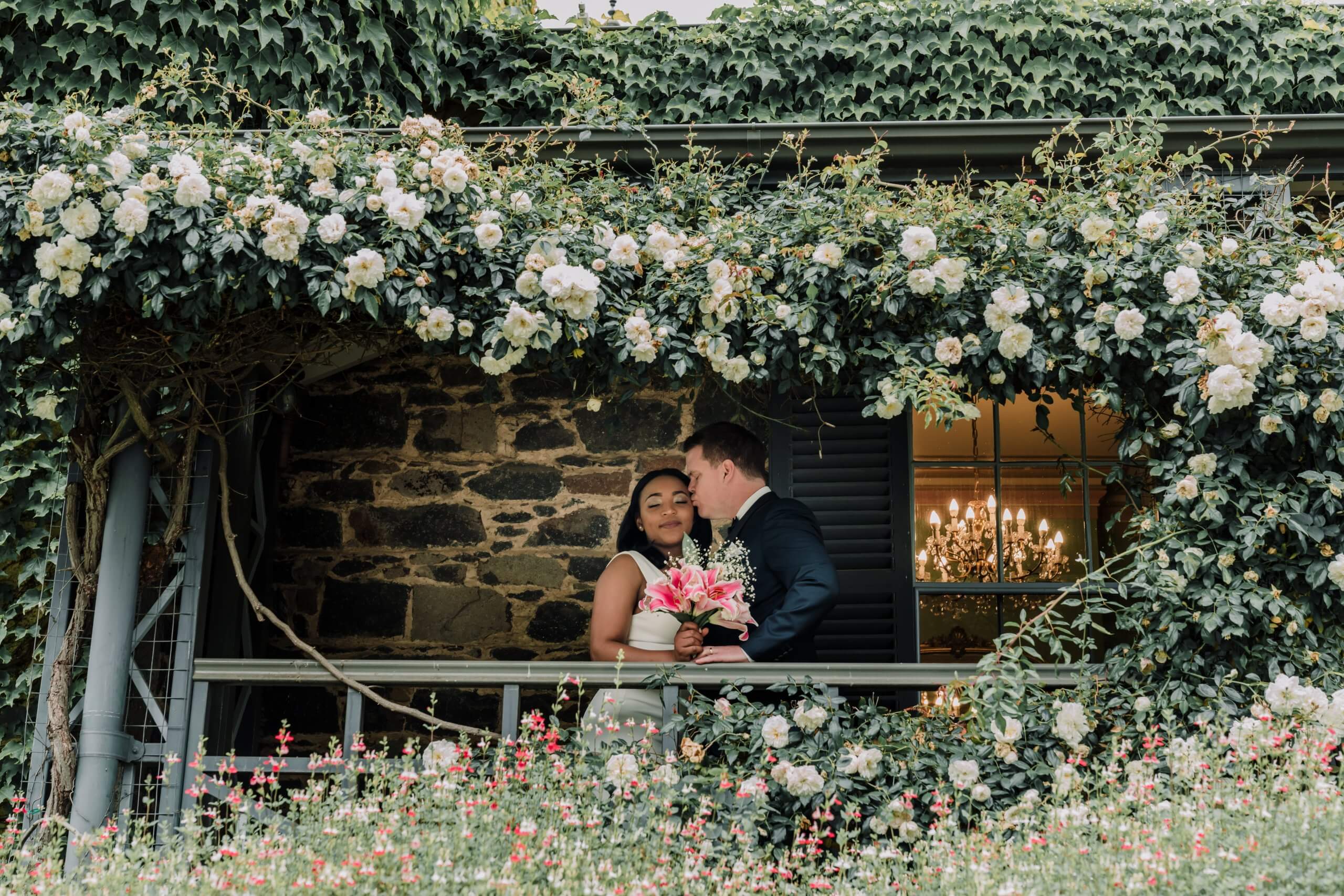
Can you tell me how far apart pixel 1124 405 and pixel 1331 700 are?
130 cm

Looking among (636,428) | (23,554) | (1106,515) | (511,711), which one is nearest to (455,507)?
(636,428)

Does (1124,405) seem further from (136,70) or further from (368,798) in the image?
(136,70)

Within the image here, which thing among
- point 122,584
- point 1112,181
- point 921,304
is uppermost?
point 1112,181

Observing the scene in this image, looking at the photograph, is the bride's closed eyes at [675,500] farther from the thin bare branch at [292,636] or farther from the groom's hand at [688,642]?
the thin bare branch at [292,636]

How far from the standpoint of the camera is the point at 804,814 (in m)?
4.59

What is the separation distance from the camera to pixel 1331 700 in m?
4.27

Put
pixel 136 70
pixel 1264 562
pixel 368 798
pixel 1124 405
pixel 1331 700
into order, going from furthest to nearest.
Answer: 1. pixel 136 70
2. pixel 1124 405
3. pixel 1264 562
4. pixel 1331 700
5. pixel 368 798

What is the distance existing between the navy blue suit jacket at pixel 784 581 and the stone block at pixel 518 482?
1.18 m

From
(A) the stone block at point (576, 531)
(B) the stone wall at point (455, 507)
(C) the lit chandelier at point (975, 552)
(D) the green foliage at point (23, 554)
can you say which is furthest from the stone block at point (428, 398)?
(C) the lit chandelier at point (975, 552)

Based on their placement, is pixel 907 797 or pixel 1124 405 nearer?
pixel 907 797

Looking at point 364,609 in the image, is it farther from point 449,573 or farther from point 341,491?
point 341,491

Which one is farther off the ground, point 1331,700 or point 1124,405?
point 1124,405

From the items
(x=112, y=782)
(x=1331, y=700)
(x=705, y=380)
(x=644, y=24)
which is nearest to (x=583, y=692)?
(x=705, y=380)

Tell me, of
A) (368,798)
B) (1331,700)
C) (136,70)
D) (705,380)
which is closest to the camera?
(368,798)
